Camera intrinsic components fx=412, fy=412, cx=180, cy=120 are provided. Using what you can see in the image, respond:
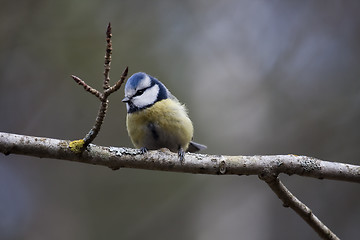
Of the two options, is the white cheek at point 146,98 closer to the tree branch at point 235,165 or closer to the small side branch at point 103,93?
the tree branch at point 235,165

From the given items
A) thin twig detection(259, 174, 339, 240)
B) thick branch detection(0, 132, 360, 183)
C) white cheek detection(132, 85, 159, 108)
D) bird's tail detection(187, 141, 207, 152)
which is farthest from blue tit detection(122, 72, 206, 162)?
thin twig detection(259, 174, 339, 240)

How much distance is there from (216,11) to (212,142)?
1791mm

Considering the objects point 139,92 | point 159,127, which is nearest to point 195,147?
point 159,127

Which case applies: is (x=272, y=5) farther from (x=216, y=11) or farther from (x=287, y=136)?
(x=287, y=136)

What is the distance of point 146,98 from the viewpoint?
282 centimetres

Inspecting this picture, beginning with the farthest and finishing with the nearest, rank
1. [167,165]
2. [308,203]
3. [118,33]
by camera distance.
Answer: [118,33] → [308,203] → [167,165]

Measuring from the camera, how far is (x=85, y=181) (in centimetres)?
494

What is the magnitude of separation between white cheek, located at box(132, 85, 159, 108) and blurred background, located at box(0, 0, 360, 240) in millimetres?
2079

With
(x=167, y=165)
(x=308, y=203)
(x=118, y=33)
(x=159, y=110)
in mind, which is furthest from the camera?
(x=118, y=33)

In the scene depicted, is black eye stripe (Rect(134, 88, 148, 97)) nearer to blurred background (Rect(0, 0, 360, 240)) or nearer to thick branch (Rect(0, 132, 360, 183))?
thick branch (Rect(0, 132, 360, 183))

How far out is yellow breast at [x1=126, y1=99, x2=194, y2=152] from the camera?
2740 millimetres

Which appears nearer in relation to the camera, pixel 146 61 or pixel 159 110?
pixel 159 110

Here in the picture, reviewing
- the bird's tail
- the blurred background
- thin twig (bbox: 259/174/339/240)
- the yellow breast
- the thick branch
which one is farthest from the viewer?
the blurred background

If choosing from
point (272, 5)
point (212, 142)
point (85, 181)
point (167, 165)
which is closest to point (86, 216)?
point (85, 181)
